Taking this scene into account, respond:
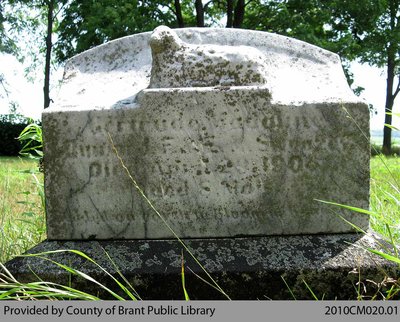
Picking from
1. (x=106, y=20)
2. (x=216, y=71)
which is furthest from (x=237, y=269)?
(x=106, y=20)

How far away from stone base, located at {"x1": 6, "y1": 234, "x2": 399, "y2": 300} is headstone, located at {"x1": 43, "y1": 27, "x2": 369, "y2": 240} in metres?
0.14

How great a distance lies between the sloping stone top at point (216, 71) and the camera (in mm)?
2666

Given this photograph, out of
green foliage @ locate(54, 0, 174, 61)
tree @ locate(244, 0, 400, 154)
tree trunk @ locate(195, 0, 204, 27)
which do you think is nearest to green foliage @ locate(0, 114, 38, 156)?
green foliage @ locate(54, 0, 174, 61)

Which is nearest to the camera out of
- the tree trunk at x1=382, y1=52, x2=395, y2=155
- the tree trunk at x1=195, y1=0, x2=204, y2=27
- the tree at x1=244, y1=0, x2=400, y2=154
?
the tree at x1=244, y1=0, x2=400, y2=154

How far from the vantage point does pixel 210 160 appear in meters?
2.58

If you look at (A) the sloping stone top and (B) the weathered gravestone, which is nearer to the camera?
(B) the weathered gravestone

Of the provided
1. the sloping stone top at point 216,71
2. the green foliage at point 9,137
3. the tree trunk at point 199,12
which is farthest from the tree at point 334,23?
the sloping stone top at point 216,71

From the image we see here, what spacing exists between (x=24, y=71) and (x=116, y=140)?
2336 cm

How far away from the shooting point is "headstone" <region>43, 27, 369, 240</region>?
8.41 ft

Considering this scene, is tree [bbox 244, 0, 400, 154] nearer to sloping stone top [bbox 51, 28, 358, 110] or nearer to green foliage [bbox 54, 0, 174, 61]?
green foliage [bbox 54, 0, 174, 61]

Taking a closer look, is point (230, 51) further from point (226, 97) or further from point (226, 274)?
point (226, 274)

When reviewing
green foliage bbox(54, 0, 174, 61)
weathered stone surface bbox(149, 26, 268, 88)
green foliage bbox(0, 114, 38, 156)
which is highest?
green foliage bbox(54, 0, 174, 61)

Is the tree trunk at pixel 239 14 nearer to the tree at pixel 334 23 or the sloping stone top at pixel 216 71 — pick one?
the tree at pixel 334 23

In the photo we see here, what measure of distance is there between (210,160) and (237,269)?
0.52 meters
